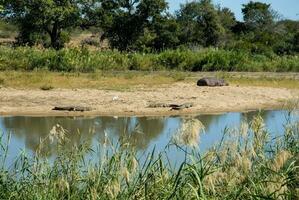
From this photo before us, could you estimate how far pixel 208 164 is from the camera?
5.33m

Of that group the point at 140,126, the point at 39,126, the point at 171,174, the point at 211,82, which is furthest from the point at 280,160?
the point at 211,82

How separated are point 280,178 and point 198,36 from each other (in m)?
41.7

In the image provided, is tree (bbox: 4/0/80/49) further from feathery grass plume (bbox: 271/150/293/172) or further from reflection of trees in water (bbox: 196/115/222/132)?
feathery grass plume (bbox: 271/150/293/172)

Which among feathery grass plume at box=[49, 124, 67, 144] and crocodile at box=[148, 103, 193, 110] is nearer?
feathery grass plume at box=[49, 124, 67, 144]

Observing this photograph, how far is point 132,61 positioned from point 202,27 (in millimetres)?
16883

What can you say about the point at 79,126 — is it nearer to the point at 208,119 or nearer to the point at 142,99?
the point at 208,119

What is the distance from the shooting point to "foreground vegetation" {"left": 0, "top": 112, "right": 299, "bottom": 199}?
480 cm

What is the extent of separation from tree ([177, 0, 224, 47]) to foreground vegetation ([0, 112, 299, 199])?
131ft

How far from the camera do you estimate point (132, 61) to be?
3045 cm

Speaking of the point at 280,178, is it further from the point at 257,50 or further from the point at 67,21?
the point at 67,21

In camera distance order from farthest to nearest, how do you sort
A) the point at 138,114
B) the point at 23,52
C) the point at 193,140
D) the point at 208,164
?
the point at 23,52 < the point at 138,114 < the point at 208,164 < the point at 193,140

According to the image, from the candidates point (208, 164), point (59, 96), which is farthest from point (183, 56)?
point (208, 164)

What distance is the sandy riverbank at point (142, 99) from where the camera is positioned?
1844cm

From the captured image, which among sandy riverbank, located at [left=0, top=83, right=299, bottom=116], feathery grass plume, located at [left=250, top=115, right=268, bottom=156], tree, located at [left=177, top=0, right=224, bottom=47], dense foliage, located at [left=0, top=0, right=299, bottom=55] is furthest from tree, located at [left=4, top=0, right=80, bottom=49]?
feathery grass plume, located at [left=250, top=115, right=268, bottom=156]
